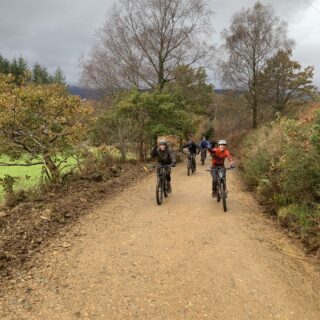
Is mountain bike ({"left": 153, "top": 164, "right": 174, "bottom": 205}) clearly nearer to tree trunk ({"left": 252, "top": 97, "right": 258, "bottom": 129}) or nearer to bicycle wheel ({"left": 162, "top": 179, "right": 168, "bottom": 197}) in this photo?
bicycle wheel ({"left": 162, "top": 179, "right": 168, "bottom": 197})

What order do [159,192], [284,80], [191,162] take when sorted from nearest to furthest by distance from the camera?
[159,192] → [191,162] → [284,80]

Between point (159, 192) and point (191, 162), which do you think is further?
point (191, 162)

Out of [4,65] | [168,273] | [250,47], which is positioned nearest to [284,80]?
[250,47]

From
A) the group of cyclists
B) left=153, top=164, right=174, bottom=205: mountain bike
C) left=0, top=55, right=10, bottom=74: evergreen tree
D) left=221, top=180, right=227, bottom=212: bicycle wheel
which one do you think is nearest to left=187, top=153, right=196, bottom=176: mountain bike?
the group of cyclists

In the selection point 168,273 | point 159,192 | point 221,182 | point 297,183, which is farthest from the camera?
point 159,192

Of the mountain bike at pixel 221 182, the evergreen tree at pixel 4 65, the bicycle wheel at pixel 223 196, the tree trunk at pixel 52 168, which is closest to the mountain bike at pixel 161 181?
the mountain bike at pixel 221 182

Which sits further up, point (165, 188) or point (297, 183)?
point (297, 183)

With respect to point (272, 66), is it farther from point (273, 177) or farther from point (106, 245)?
point (106, 245)

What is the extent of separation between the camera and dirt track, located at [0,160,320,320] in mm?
4957

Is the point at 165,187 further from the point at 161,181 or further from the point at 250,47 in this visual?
the point at 250,47

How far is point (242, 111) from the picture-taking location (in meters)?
31.2

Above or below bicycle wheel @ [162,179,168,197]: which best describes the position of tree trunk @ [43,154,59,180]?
above

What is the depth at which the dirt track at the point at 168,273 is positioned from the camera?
4.96 metres

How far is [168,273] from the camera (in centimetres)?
602
